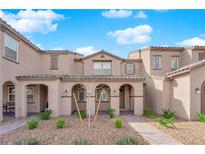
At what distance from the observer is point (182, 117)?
56.9 feet

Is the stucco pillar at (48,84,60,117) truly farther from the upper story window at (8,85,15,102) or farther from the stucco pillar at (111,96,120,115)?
the upper story window at (8,85,15,102)

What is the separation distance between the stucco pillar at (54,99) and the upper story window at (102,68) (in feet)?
22.8

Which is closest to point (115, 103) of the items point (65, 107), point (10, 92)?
point (65, 107)

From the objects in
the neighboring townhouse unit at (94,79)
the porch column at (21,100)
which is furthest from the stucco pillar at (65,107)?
the porch column at (21,100)

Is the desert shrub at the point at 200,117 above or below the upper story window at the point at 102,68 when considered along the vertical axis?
below

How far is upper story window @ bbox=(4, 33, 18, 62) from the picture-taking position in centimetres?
1619

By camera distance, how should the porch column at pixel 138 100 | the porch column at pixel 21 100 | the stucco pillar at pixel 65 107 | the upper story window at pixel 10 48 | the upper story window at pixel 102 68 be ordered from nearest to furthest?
the upper story window at pixel 10 48 → the porch column at pixel 21 100 → the stucco pillar at pixel 65 107 → the porch column at pixel 138 100 → the upper story window at pixel 102 68

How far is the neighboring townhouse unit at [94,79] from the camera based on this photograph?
54.5ft

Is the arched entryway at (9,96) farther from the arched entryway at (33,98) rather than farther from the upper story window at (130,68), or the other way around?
the upper story window at (130,68)

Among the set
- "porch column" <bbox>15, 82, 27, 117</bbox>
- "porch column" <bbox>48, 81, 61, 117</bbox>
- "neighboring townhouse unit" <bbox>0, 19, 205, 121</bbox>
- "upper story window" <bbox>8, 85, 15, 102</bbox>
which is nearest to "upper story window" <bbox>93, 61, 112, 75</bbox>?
"neighboring townhouse unit" <bbox>0, 19, 205, 121</bbox>

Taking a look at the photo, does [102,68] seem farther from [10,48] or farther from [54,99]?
[10,48]
